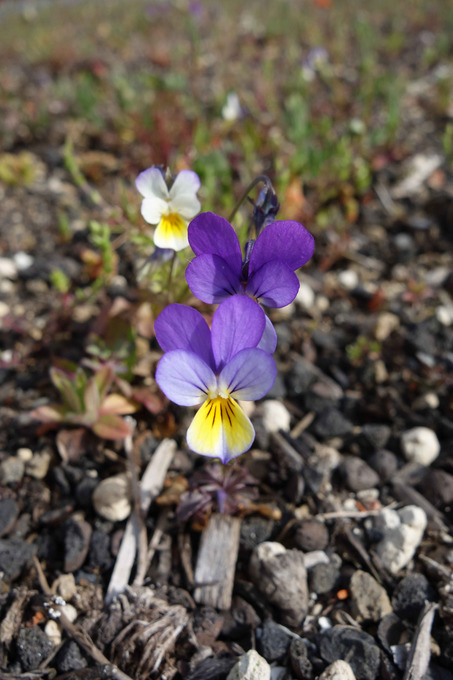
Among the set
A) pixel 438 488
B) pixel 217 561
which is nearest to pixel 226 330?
pixel 217 561

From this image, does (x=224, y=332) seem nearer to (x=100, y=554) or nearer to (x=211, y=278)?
(x=211, y=278)

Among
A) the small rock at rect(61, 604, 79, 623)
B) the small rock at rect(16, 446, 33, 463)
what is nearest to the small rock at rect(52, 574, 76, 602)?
the small rock at rect(61, 604, 79, 623)

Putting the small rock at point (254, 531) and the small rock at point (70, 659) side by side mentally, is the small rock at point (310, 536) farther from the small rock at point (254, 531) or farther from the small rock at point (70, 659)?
the small rock at point (70, 659)

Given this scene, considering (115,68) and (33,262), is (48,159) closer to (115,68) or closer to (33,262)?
(33,262)

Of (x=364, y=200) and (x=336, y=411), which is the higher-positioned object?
(x=364, y=200)

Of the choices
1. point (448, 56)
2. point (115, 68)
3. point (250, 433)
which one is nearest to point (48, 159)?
point (115, 68)

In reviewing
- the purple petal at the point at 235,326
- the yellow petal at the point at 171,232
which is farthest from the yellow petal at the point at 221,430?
the yellow petal at the point at 171,232
